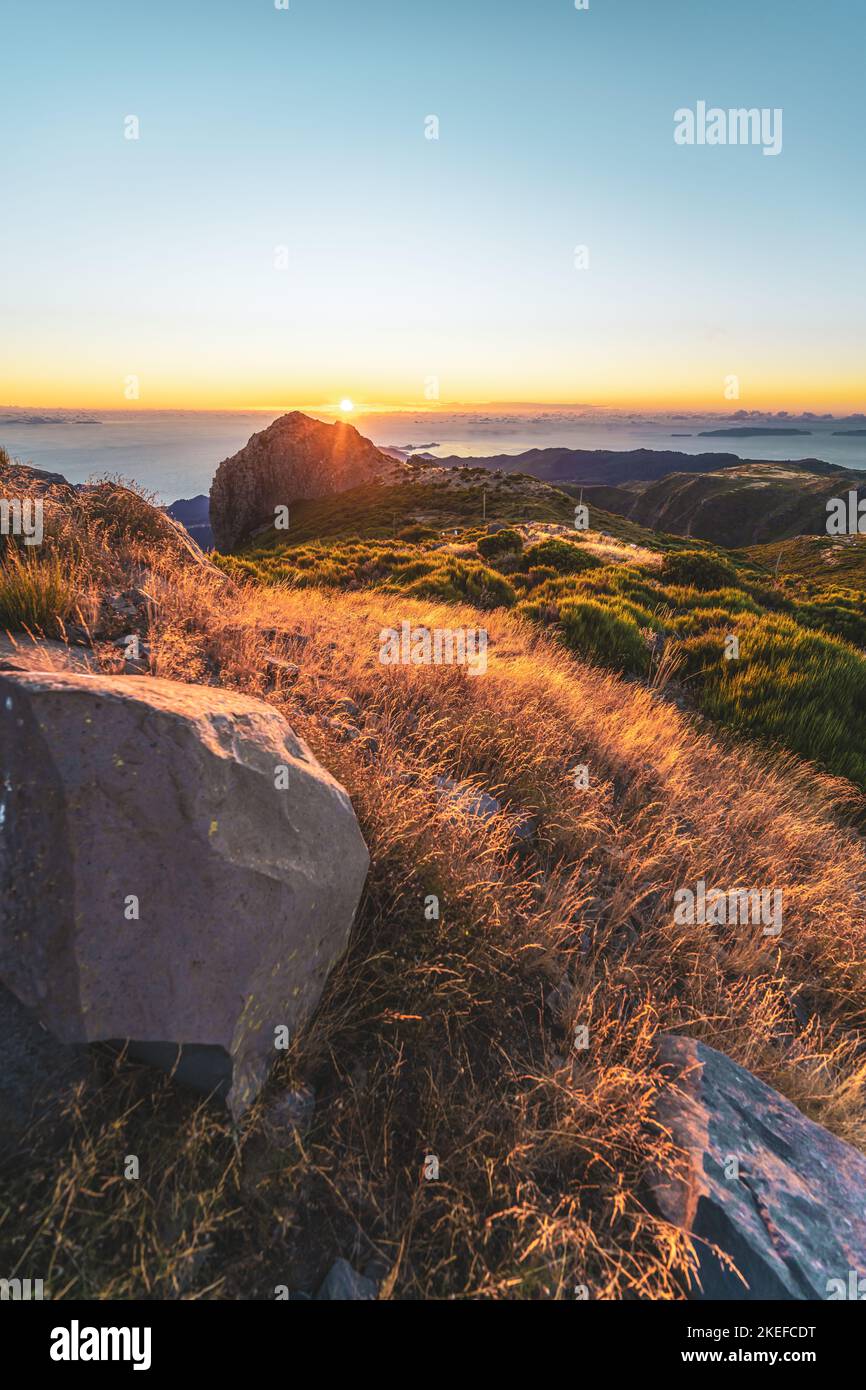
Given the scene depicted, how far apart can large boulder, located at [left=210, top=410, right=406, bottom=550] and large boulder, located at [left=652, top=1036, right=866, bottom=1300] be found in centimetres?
8074

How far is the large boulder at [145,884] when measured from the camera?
2221 millimetres

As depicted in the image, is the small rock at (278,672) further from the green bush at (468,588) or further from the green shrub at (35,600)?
the green bush at (468,588)

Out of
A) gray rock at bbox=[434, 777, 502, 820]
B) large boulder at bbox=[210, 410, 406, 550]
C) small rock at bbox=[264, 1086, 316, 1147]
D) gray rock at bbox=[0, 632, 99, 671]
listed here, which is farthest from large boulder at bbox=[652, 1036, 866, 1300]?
large boulder at bbox=[210, 410, 406, 550]

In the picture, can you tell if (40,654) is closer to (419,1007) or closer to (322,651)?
(322,651)

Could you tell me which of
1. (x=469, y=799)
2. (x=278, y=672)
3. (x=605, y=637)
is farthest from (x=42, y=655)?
(x=605, y=637)

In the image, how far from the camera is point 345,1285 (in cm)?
192

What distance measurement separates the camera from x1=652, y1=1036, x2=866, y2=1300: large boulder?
210 centimetres

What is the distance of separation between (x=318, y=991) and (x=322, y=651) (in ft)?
14.0

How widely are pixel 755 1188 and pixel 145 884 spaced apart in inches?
110

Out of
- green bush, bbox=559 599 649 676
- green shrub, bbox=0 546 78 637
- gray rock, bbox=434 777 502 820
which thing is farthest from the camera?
green bush, bbox=559 599 649 676

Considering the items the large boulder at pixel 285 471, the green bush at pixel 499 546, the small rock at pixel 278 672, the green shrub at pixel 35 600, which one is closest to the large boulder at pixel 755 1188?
the small rock at pixel 278 672

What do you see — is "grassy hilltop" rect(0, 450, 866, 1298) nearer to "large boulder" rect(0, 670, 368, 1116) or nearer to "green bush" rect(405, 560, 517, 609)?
"large boulder" rect(0, 670, 368, 1116)
